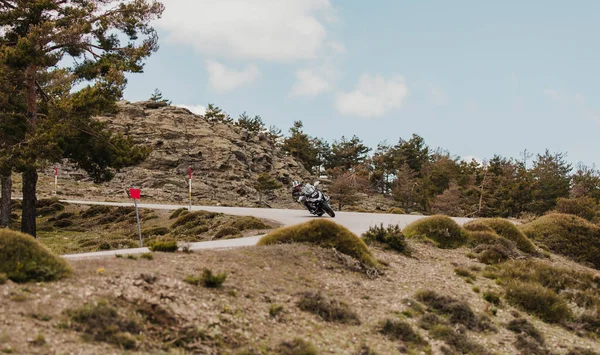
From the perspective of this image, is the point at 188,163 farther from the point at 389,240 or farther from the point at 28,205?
the point at 389,240

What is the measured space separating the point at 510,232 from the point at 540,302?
24.3 feet

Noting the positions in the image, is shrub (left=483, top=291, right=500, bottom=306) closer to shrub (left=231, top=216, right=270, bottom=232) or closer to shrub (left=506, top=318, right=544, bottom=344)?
shrub (left=506, top=318, right=544, bottom=344)

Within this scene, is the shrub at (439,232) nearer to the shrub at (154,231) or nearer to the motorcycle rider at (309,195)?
the motorcycle rider at (309,195)

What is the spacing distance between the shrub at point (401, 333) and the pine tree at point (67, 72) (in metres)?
17.6

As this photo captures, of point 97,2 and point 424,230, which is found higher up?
point 97,2

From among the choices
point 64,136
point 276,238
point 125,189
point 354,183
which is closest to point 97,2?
point 64,136

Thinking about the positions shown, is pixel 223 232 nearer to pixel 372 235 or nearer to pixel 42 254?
pixel 372 235

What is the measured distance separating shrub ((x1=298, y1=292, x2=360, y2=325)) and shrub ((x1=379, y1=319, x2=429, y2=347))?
0.53 meters

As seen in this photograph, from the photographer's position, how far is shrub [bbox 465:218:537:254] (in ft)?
63.2

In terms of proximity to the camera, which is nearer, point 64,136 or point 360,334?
point 360,334

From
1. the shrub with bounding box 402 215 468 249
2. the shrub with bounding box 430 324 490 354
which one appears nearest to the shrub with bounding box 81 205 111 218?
the shrub with bounding box 402 215 468 249

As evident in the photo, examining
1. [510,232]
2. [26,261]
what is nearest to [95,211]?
[510,232]

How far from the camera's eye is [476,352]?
959cm

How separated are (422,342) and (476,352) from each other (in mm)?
1068
